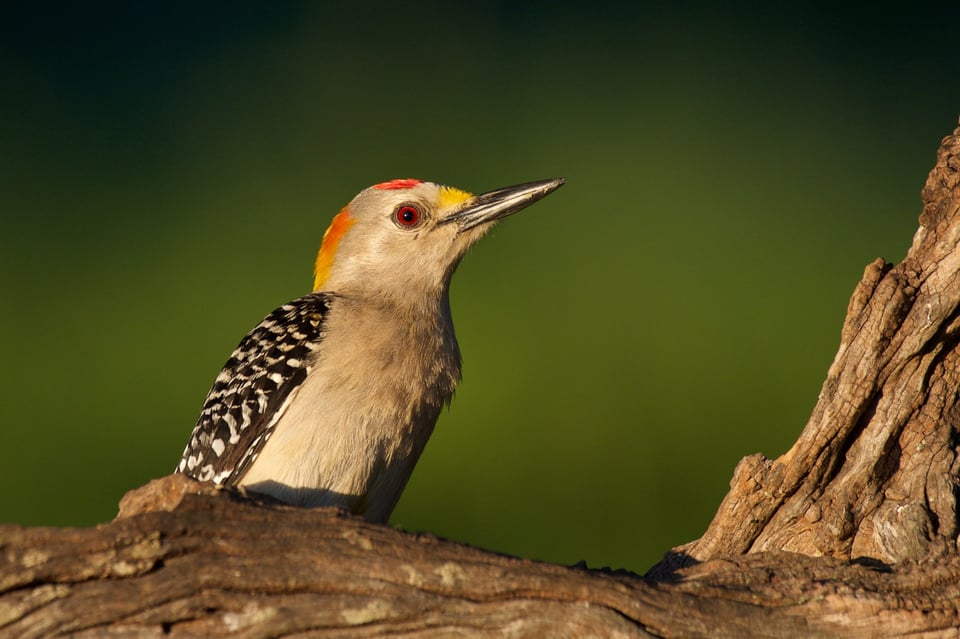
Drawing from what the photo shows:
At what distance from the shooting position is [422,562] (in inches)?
110

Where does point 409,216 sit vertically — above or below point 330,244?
above

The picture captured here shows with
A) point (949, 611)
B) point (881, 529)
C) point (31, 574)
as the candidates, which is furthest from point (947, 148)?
point (31, 574)

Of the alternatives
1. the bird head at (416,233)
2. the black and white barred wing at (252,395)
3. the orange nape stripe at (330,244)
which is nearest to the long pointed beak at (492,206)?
the bird head at (416,233)

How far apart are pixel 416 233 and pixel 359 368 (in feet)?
3.34

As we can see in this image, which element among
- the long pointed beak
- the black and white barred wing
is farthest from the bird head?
the black and white barred wing

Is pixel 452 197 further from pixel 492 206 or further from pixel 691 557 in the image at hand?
pixel 691 557

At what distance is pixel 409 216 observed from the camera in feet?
16.7

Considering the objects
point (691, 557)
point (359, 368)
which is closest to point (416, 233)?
point (359, 368)

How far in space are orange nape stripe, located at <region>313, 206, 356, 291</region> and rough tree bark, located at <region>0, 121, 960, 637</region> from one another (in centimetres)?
240

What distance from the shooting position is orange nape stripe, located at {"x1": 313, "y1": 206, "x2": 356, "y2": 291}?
5.32 meters

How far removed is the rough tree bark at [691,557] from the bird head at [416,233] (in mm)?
1826

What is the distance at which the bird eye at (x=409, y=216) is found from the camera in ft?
16.7

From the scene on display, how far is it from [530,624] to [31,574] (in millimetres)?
1241

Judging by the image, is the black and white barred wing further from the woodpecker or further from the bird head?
the bird head
